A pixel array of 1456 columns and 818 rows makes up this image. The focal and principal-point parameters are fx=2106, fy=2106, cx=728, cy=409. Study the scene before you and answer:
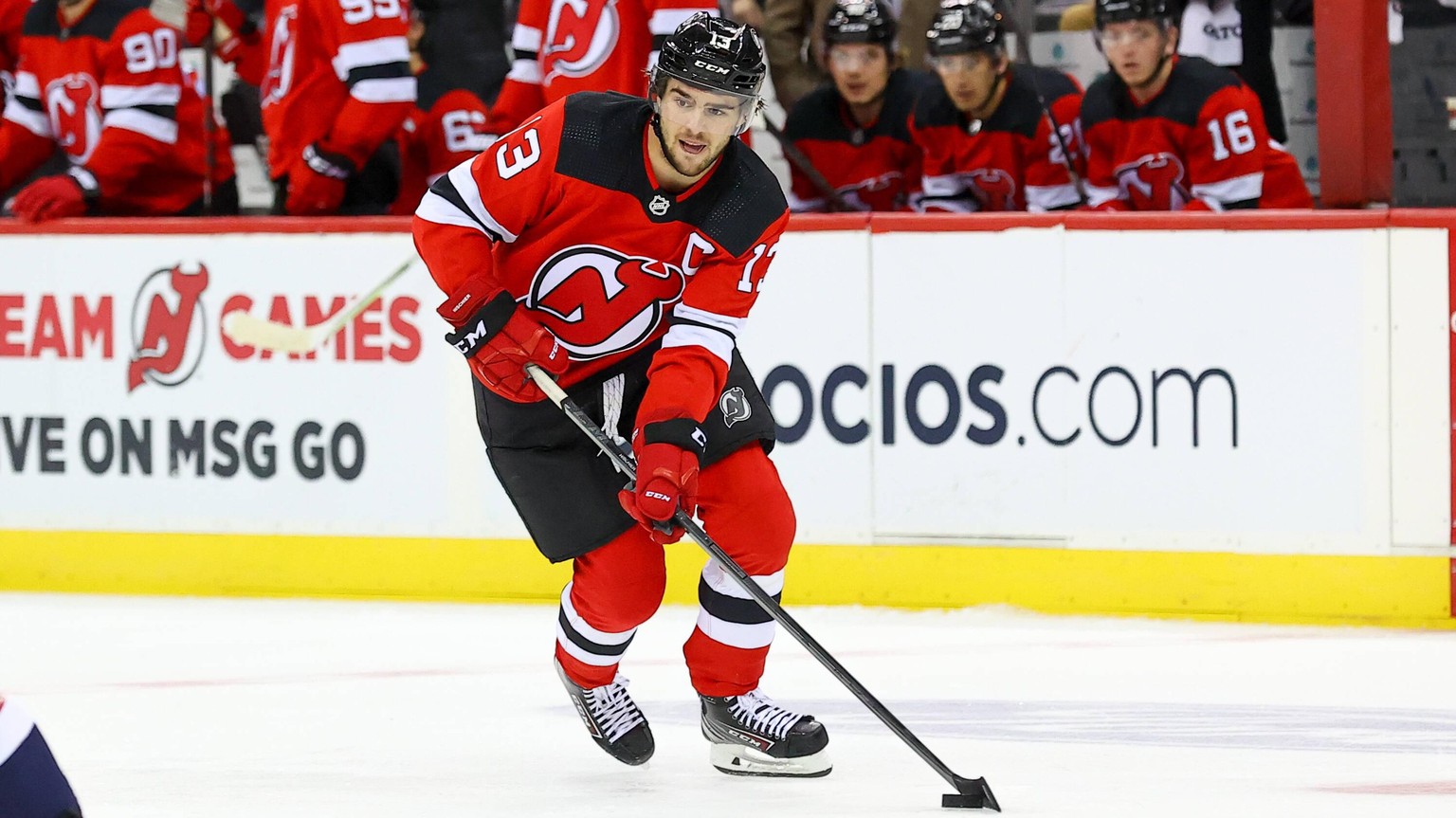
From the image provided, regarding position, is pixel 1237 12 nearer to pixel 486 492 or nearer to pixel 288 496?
pixel 486 492

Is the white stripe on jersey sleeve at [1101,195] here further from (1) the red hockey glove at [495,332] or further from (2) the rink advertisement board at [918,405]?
(1) the red hockey glove at [495,332]

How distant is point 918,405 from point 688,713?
1120 millimetres

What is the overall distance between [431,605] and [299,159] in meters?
1.21

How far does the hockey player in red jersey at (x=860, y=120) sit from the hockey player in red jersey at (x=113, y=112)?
1545mm

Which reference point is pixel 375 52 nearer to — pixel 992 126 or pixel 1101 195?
pixel 992 126

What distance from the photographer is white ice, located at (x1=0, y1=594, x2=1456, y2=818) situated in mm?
3035

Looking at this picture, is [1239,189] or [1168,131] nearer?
[1239,189]

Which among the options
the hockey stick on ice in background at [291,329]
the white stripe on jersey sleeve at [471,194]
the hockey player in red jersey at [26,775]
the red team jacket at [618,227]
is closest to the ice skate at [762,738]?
the red team jacket at [618,227]

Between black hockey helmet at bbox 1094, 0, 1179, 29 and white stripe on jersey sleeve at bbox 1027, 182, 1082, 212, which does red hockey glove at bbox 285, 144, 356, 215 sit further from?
black hockey helmet at bbox 1094, 0, 1179, 29

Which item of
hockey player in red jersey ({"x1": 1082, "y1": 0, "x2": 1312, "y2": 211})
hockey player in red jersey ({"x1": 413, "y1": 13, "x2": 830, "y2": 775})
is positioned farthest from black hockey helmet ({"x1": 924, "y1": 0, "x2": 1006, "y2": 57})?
hockey player in red jersey ({"x1": 413, "y1": 13, "x2": 830, "y2": 775})

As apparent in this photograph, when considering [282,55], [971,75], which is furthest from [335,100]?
[971,75]

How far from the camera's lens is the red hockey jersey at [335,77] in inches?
203

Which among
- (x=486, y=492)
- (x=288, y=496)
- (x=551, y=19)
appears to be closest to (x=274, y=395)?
(x=288, y=496)

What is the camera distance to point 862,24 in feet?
16.7
